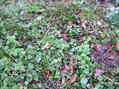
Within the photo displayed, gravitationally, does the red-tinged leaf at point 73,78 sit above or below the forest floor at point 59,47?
below

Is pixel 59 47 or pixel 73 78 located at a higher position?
pixel 59 47

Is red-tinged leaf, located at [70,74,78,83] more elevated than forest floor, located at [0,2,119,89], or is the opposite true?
forest floor, located at [0,2,119,89]

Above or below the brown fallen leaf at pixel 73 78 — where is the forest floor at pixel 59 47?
above

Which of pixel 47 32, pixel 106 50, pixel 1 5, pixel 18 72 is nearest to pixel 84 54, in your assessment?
pixel 106 50

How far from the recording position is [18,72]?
12.8ft

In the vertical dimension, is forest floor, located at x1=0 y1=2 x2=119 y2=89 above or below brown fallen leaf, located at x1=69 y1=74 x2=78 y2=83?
above

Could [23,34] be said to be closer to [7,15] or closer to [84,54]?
[7,15]

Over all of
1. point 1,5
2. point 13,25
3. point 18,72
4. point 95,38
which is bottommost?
point 18,72

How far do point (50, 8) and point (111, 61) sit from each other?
185 centimetres

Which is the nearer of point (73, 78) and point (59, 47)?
point (73, 78)

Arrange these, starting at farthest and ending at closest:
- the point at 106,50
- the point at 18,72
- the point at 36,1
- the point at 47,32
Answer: the point at 36,1 < the point at 47,32 < the point at 106,50 < the point at 18,72

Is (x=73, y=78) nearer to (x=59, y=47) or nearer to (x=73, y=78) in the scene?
(x=73, y=78)

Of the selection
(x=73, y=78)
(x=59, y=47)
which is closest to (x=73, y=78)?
(x=73, y=78)

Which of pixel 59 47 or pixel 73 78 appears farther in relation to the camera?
pixel 59 47
